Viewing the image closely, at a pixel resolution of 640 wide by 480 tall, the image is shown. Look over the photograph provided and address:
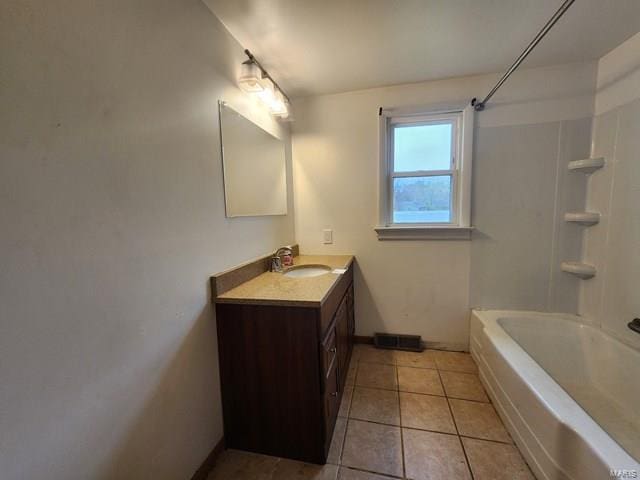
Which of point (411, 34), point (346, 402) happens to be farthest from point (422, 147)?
point (346, 402)

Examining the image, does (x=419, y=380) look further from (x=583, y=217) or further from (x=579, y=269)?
(x=583, y=217)

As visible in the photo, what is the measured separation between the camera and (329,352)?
1348 millimetres

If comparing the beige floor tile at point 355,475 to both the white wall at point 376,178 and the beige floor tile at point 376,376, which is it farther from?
the white wall at point 376,178

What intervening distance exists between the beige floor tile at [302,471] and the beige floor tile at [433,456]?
0.37m

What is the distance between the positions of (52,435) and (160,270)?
51 centimetres

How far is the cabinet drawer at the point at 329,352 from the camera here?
1.24m

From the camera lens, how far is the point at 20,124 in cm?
60

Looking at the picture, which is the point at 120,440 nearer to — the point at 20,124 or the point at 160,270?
the point at 160,270

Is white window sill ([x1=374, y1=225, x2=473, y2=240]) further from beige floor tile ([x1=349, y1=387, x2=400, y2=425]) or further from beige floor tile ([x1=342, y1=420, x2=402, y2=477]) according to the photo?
beige floor tile ([x1=342, y1=420, x2=402, y2=477])

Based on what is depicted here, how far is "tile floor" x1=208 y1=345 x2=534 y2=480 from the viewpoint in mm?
1215

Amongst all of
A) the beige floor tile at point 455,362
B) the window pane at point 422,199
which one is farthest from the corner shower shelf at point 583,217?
the beige floor tile at point 455,362

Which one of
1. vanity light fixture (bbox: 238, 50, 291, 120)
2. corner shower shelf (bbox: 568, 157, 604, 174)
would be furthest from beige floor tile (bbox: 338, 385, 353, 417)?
corner shower shelf (bbox: 568, 157, 604, 174)

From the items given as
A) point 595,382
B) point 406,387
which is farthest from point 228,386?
point 595,382

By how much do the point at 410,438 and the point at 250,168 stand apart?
1.82 meters
